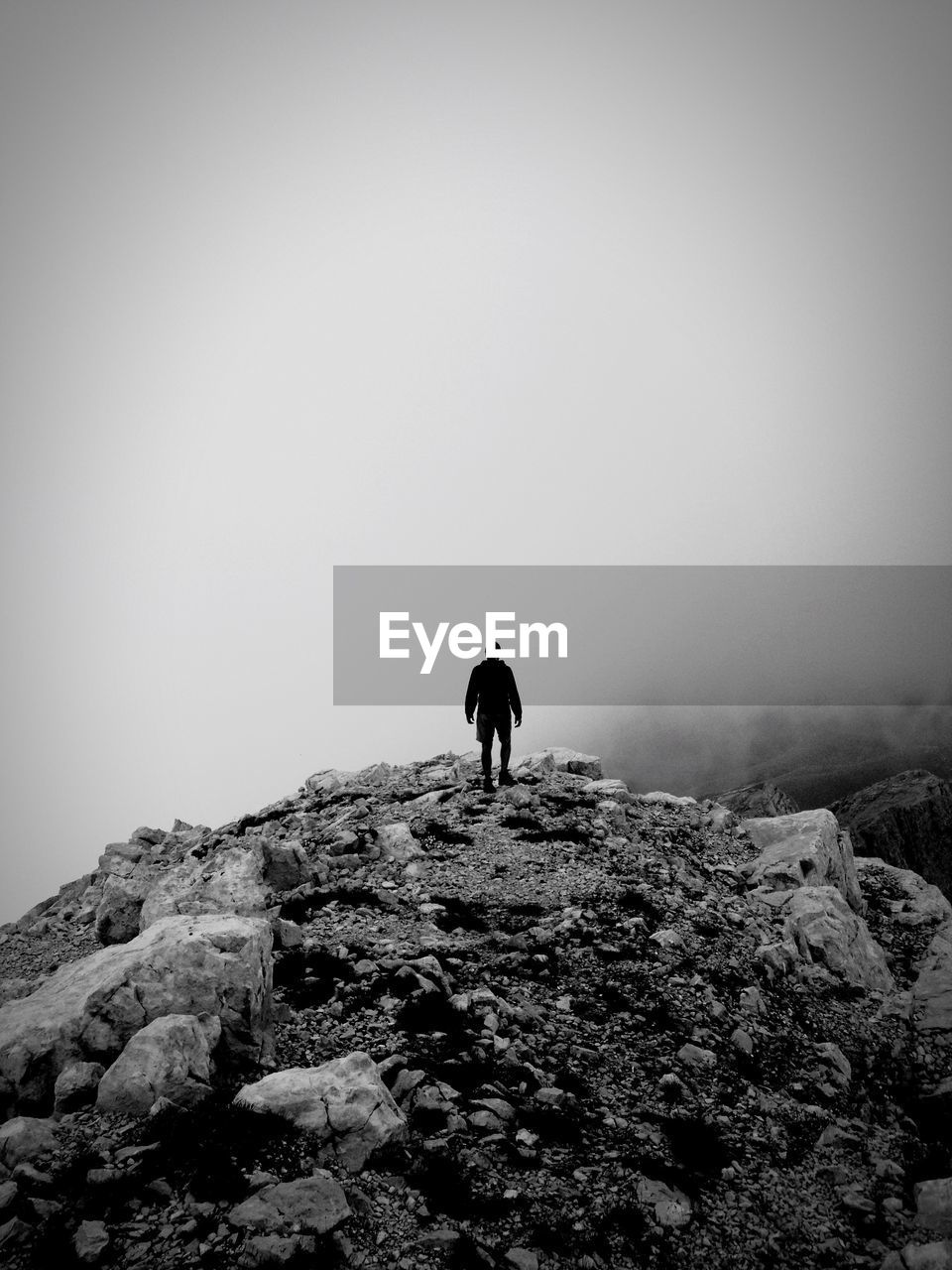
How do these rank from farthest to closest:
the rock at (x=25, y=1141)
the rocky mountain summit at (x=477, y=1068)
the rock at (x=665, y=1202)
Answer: the rock at (x=665, y=1202), the rock at (x=25, y=1141), the rocky mountain summit at (x=477, y=1068)

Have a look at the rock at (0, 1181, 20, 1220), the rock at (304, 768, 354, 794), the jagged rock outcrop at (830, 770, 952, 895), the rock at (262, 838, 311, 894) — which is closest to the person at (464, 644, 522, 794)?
the rock at (304, 768, 354, 794)

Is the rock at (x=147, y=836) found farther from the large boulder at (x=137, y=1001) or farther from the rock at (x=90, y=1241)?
the rock at (x=90, y=1241)

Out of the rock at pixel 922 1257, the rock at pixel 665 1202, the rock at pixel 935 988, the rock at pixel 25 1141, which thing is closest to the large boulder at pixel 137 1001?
the rock at pixel 25 1141

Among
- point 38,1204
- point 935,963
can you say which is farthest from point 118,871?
point 935,963

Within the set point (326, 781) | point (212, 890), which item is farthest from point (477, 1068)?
point (326, 781)

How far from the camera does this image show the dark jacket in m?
20.0

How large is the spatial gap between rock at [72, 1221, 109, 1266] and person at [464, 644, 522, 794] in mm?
14260

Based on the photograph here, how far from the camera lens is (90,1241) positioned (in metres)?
5.93

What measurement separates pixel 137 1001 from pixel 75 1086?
43.1 inches

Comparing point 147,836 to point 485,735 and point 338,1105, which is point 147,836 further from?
point 338,1105

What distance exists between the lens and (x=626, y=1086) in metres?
9.04

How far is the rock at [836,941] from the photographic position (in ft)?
42.3

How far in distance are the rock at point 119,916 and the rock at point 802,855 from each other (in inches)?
536

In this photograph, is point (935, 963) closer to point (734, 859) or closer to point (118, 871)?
point (734, 859)
